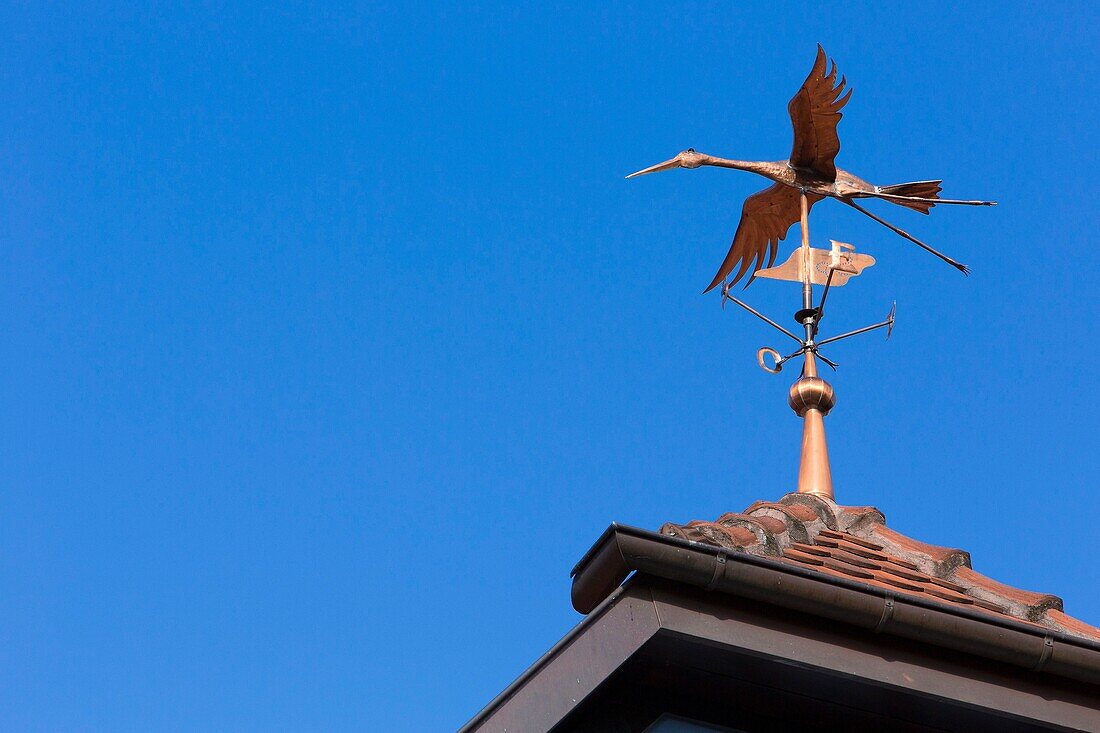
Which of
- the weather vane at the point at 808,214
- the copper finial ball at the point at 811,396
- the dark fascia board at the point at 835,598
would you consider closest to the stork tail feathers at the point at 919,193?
the weather vane at the point at 808,214

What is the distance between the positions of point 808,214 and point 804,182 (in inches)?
6.5

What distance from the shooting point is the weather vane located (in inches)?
293

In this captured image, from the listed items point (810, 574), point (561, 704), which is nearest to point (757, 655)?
point (810, 574)

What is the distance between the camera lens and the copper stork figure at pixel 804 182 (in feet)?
25.7

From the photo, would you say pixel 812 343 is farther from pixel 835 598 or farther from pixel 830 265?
pixel 835 598

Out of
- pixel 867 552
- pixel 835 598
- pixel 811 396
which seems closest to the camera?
pixel 835 598

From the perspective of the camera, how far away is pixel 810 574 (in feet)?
14.3

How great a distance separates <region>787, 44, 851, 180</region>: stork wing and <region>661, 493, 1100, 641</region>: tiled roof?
2.18 meters

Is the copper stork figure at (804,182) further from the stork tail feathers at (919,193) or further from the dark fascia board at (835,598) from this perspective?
the dark fascia board at (835,598)

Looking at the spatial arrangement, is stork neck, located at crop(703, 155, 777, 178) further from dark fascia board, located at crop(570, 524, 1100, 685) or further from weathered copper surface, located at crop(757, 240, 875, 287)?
dark fascia board, located at crop(570, 524, 1100, 685)

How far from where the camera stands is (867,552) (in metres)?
5.80

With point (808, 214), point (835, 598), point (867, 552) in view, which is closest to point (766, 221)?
point (808, 214)

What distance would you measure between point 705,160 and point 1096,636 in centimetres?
388

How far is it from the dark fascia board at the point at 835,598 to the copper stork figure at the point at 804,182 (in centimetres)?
377
